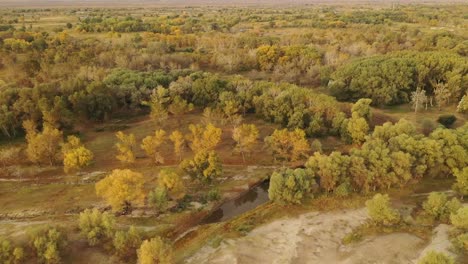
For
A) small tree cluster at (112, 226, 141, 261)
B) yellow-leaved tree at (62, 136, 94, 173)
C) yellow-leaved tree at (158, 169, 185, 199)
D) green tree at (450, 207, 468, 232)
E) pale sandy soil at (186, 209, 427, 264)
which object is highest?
yellow-leaved tree at (62, 136, 94, 173)

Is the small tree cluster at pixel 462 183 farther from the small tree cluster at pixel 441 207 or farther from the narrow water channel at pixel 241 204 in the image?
the narrow water channel at pixel 241 204

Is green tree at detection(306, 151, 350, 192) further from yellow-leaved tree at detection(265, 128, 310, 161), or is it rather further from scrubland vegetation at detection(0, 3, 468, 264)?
yellow-leaved tree at detection(265, 128, 310, 161)

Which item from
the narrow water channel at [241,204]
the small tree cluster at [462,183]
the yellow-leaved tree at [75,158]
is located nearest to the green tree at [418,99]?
the small tree cluster at [462,183]

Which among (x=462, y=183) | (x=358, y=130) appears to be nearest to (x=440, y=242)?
(x=462, y=183)

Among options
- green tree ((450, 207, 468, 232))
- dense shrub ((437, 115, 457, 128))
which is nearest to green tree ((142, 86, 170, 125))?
green tree ((450, 207, 468, 232))

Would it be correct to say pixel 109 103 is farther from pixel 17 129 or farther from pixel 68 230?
pixel 68 230
